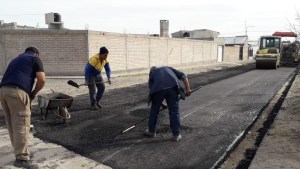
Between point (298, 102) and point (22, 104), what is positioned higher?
point (22, 104)

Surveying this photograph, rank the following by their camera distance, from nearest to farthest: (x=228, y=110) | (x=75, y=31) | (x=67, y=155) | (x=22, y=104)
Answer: (x=22, y=104), (x=67, y=155), (x=228, y=110), (x=75, y=31)

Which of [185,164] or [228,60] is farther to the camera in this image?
[228,60]

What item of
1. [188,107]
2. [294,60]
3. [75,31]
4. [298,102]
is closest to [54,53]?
[75,31]

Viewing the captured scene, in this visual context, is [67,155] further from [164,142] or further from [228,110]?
[228,110]

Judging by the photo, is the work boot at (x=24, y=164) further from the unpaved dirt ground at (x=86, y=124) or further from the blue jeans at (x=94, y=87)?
the blue jeans at (x=94, y=87)

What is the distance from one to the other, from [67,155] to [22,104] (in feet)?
4.07

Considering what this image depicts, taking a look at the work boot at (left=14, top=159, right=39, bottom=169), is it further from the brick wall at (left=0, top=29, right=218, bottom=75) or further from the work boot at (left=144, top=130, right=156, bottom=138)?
the brick wall at (left=0, top=29, right=218, bottom=75)

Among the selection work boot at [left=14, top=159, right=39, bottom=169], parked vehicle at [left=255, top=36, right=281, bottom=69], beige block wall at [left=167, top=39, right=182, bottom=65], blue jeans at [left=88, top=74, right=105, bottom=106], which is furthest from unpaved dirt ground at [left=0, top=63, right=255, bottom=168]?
beige block wall at [left=167, top=39, right=182, bottom=65]

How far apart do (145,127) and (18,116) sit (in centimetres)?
332

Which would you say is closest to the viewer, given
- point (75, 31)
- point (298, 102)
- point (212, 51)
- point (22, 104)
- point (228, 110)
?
point (22, 104)

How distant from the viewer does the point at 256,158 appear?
576 cm

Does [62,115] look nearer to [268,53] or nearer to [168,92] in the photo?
[168,92]

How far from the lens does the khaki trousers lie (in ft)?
17.5

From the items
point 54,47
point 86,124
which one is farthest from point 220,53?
point 86,124
